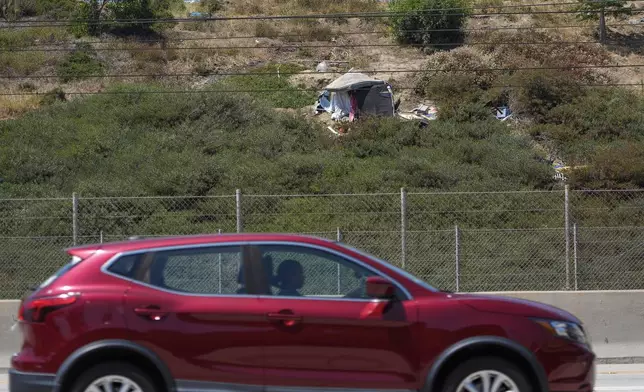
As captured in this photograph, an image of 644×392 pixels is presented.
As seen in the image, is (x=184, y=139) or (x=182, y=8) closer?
(x=184, y=139)

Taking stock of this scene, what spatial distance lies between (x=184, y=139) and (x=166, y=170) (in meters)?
3.77

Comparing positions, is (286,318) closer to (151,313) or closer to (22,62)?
(151,313)

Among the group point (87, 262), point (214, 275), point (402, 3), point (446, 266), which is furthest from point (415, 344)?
point (402, 3)

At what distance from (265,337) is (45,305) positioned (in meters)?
1.73

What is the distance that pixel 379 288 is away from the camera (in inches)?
260

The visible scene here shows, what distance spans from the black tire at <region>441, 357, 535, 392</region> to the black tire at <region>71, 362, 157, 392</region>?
234 centimetres

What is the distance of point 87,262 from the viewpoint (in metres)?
6.77

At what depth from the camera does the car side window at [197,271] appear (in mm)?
6746

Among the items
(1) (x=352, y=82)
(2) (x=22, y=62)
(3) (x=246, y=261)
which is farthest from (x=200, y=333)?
(2) (x=22, y=62)

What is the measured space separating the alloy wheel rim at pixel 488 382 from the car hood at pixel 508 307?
495mm

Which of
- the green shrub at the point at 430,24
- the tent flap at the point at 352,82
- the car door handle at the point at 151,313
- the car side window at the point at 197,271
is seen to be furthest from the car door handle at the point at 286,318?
the green shrub at the point at 430,24

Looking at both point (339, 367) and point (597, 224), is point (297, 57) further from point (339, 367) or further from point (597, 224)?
point (339, 367)

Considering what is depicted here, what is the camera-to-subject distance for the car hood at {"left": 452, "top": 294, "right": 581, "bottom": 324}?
675 centimetres

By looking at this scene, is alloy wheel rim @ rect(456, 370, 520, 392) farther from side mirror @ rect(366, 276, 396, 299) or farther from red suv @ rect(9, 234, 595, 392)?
side mirror @ rect(366, 276, 396, 299)
